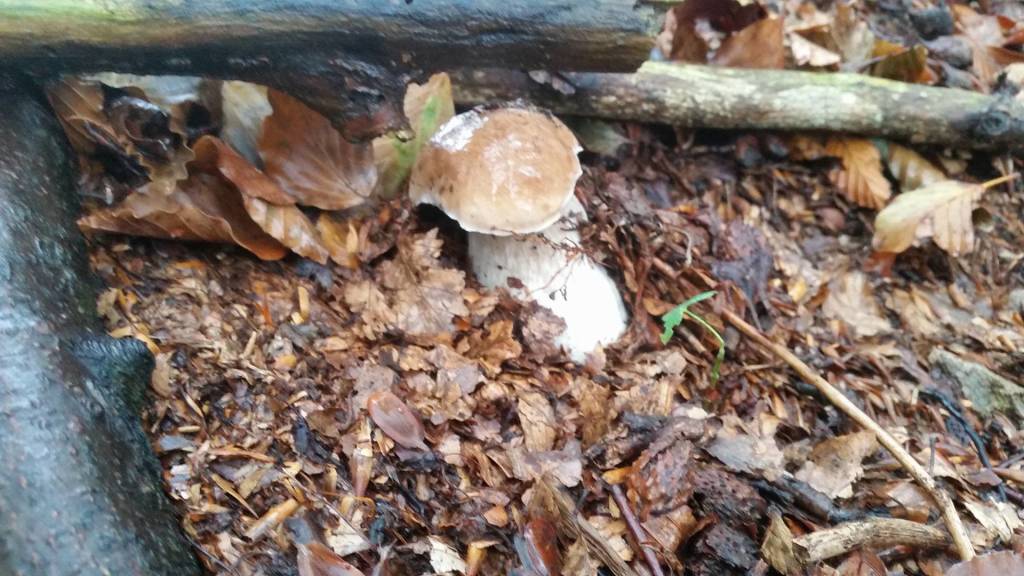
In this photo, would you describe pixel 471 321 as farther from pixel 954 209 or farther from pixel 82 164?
pixel 954 209

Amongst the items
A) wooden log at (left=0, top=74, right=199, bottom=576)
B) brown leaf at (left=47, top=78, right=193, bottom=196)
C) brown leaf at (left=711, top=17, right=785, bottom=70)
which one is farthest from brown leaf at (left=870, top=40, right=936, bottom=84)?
wooden log at (left=0, top=74, right=199, bottom=576)

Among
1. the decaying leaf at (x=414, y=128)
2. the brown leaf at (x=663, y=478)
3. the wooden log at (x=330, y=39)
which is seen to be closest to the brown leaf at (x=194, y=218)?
the wooden log at (x=330, y=39)

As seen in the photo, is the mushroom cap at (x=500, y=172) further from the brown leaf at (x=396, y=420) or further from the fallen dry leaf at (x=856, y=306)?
the fallen dry leaf at (x=856, y=306)

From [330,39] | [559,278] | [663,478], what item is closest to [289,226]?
[330,39]

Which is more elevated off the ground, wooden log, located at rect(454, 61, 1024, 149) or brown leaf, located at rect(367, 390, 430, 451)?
wooden log, located at rect(454, 61, 1024, 149)

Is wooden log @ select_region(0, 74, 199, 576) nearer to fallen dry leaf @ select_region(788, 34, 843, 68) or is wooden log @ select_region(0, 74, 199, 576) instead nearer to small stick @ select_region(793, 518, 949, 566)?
small stick @ select_region(793, 518, 949, 566)

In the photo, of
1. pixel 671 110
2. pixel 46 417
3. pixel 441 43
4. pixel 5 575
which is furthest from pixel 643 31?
pixel 5 575

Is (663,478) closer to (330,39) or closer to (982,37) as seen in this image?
(330,39)
